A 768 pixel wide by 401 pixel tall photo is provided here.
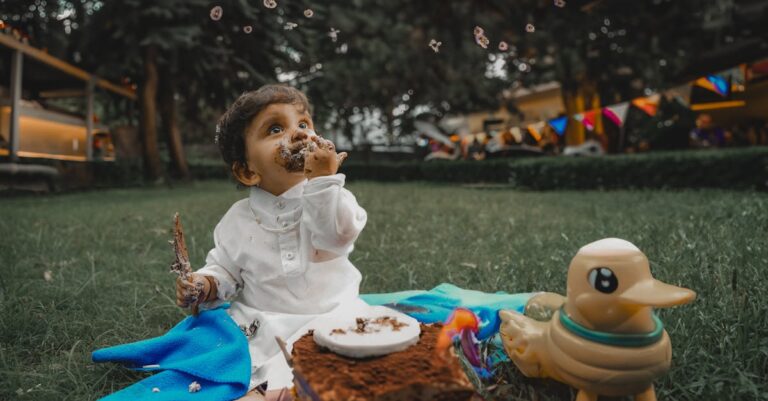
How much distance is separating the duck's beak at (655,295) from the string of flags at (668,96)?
10207mm

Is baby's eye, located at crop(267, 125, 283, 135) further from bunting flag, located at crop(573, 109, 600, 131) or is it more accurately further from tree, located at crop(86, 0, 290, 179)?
bunting flag, located at crop(573, 109, 600, 131)

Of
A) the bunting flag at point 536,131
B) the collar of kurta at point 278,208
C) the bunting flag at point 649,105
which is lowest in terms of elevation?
the collar of kurta at point 278,208

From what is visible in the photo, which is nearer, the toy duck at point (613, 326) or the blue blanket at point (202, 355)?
the toy duck at point (613, 326)

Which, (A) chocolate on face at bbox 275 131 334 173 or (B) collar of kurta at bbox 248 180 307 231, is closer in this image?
(A) chocolate on face at bbox 275 131 334 173

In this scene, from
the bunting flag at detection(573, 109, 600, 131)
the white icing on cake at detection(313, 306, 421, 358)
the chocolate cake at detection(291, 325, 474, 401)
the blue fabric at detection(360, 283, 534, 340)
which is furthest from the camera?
the bunting flag at detection(573, 109, 600, 131)

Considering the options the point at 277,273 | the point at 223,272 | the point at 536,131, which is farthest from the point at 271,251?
the point at 536,131

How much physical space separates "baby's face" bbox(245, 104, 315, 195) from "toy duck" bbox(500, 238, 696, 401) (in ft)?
3.16

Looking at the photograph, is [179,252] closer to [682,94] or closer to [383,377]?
[383,377]

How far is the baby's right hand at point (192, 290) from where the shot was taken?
1.75m

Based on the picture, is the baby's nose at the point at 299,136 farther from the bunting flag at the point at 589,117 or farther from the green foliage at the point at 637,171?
the bunting flag at the point at 589,117

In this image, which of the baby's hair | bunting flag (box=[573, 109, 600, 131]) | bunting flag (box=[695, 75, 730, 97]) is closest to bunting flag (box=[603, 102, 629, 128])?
bunting flag (box=[573, 109, 600, 131])

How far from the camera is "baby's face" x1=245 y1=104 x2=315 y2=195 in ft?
5.87

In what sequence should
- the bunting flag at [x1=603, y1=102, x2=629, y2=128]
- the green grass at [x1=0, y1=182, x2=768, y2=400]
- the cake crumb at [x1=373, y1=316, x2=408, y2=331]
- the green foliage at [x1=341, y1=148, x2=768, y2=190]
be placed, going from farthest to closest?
the bunting flag at [x1=603, y1=102, x2=629, y2=128], the green foliage at [x1=341, y1=148, x2=768, y2=190], the green grass at [x1=0, y1=182, x2=768, y2=400], the cake crumb at [x1=373, y1=316, x2=408, y2=331]

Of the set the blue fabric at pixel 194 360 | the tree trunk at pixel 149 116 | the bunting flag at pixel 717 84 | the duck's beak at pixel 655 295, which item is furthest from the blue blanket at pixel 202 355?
the tree trunk at pixel 149 116
